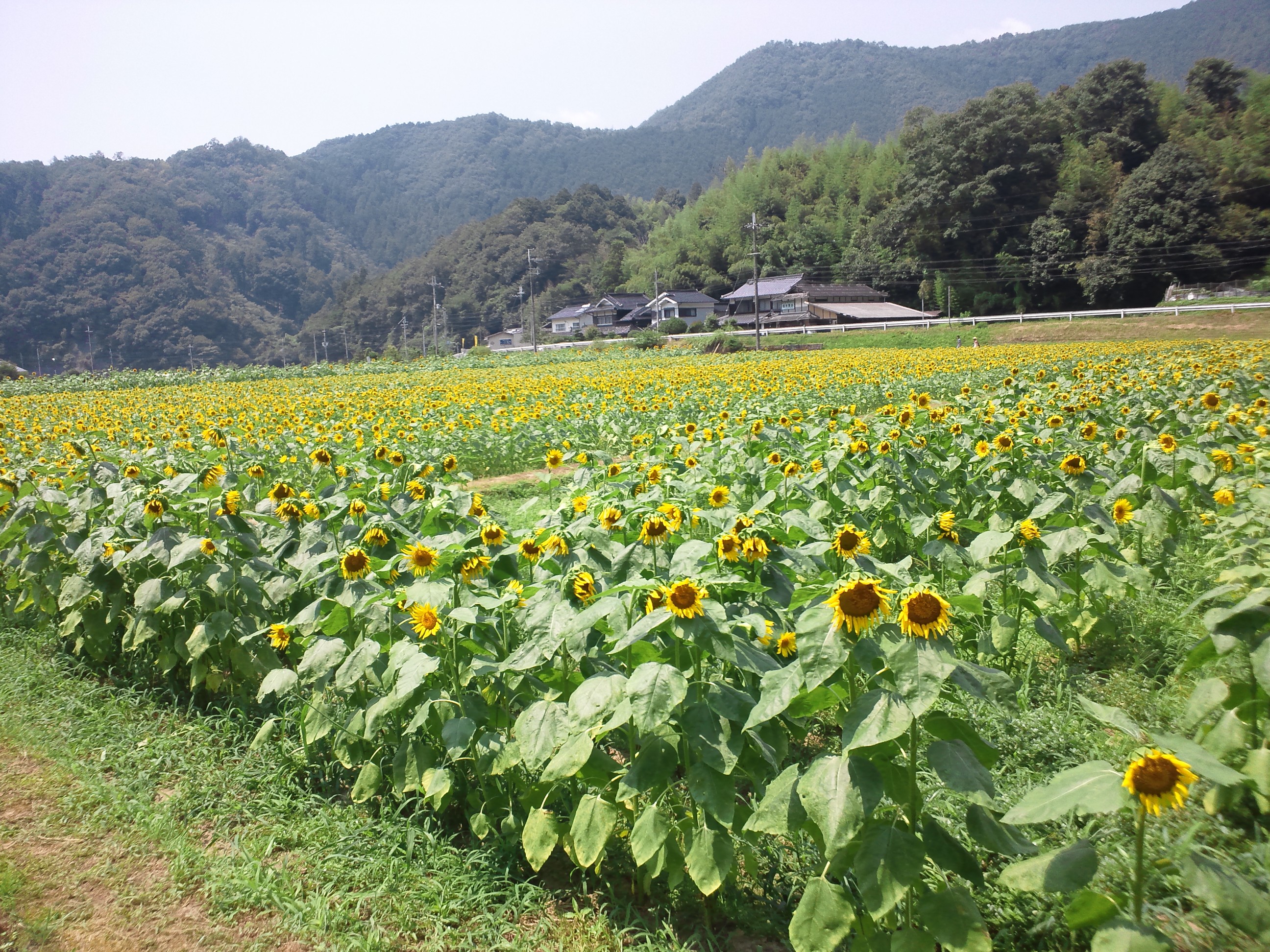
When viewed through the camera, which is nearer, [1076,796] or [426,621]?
[1076,796]

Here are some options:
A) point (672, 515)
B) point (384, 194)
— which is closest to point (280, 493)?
point (672, 515)

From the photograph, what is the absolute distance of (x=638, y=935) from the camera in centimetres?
220

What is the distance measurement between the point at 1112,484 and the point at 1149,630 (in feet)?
2.90

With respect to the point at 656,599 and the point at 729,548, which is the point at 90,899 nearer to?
the point at 656,599

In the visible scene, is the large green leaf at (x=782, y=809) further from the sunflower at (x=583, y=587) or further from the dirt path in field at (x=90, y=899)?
the dirt path in field at (x=90, y=899)

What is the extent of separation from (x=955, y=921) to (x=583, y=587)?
1.37m

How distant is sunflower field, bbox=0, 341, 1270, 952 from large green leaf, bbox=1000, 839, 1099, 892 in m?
0.01

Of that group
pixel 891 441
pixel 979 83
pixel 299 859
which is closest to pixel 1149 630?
pixel 891 441

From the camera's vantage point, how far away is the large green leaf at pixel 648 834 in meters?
2.05

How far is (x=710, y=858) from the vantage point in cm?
201

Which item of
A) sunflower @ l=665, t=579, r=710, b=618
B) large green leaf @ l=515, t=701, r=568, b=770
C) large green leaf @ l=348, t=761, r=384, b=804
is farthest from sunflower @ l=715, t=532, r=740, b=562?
large green leaf @ l=348, t=761, r=384, b=804

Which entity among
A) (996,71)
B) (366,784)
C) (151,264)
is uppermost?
(996,71)

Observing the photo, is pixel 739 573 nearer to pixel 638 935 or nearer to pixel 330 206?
pixel 638 935

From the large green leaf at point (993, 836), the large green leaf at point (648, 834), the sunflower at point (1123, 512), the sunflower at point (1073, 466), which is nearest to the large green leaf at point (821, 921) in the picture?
the large green leaf at point (993, 836)
